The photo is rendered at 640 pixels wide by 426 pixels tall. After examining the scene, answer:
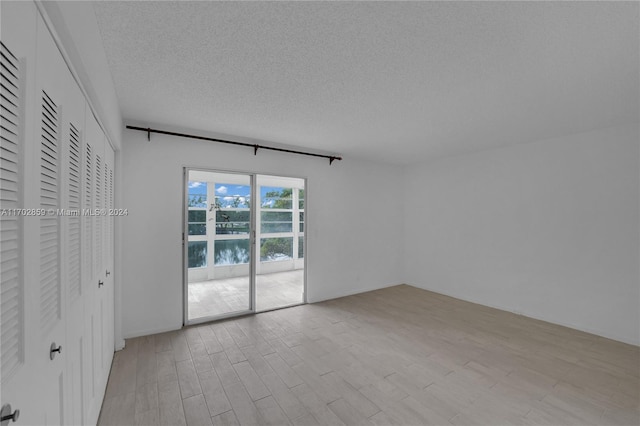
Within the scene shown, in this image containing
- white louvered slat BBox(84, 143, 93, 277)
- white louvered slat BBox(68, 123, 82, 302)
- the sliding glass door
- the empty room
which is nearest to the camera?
the empty room

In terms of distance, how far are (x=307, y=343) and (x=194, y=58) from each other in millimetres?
2980

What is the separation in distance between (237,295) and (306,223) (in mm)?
1722

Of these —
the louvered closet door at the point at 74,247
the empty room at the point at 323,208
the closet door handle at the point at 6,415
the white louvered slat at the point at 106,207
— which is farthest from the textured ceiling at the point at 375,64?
the closet door handle at the point at 6,415

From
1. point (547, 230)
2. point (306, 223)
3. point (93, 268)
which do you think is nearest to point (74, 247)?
point (93, 268)

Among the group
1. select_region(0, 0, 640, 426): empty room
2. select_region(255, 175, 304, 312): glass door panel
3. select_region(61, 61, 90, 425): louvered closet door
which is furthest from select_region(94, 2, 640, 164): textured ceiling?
select_region(255, 175, 304, 312): glass door panel

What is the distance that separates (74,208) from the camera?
143 centimetres

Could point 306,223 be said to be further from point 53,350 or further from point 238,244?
point 53,350

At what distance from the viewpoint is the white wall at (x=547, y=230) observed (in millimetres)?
3332

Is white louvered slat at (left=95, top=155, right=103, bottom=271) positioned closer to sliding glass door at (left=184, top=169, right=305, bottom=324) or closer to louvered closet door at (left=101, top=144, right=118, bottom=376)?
louvered closet door at (left=101, top=144, right=118, bottom=376)

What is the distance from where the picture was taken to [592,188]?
3537 mm

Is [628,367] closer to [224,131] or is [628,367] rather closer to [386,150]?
[386,150]

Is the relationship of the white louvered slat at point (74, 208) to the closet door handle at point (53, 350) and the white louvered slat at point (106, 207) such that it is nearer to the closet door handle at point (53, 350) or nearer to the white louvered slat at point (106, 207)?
the closet door handle at point (53, 350)

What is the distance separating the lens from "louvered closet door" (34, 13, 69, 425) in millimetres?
996

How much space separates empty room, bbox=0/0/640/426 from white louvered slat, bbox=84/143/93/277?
0.03m
